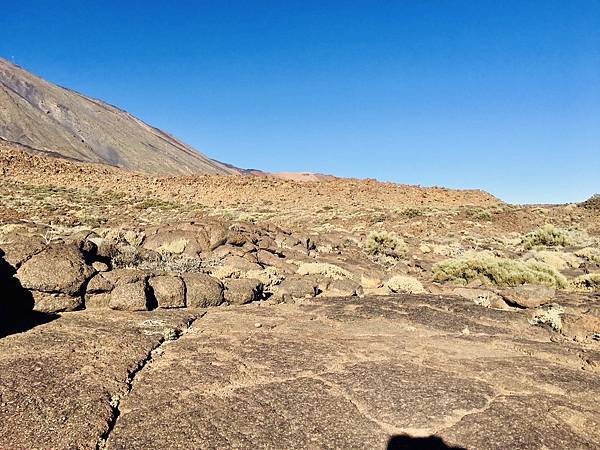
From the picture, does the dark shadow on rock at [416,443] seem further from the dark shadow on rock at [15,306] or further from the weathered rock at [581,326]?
the dark shadow on rock at [15,306]

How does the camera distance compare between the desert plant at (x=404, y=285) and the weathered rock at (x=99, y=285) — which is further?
the desert plant at (x=404, y=285)

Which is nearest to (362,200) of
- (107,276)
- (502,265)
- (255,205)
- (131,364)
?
(255,205)

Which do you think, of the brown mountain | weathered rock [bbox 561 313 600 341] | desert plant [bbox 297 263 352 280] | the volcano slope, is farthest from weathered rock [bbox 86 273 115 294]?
the brown mountain

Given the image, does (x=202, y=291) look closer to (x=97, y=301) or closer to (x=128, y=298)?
(x=128, y=298)

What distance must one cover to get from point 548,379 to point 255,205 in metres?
29.7

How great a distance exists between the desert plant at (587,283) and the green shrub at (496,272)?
0.90ft

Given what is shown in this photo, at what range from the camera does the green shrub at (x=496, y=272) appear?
11.9m

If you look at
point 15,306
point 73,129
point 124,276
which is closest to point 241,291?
point 124,276

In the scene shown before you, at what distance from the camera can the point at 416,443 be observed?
3.68 m

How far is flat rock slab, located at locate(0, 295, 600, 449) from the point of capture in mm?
3641

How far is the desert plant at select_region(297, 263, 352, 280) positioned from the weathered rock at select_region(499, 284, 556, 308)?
147 inches

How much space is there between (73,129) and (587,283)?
125482 mm

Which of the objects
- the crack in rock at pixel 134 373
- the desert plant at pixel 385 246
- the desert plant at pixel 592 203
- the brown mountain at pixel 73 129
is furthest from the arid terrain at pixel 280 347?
the brown mountain at pixel 73 129

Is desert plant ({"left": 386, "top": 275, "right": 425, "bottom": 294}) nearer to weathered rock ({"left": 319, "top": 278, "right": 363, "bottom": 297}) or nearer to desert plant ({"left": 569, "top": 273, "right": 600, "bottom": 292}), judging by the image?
weathered rock ({"left": 319, "top": 278, "right": 363, "bottom": 297})
